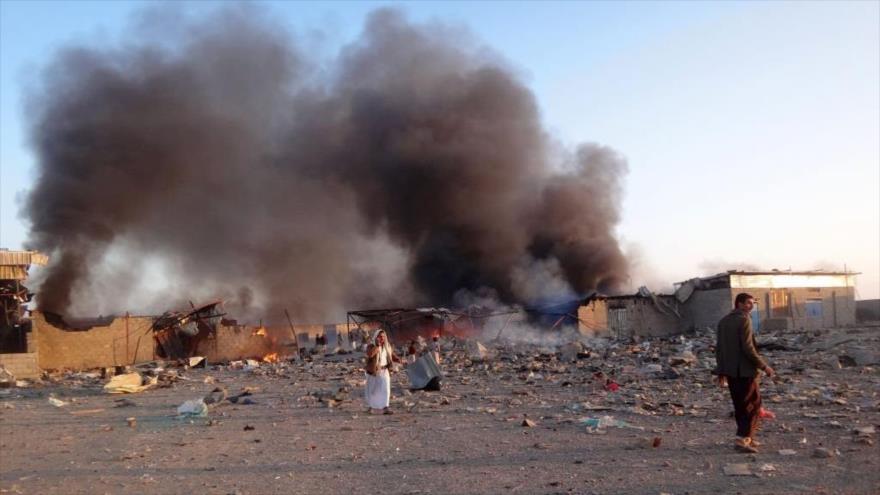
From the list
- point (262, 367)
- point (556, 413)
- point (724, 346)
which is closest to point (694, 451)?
point (724, 346)

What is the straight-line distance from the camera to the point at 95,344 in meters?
21.6

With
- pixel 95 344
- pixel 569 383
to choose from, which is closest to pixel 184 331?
pixel 95 344

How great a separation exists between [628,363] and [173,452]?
10456 mm

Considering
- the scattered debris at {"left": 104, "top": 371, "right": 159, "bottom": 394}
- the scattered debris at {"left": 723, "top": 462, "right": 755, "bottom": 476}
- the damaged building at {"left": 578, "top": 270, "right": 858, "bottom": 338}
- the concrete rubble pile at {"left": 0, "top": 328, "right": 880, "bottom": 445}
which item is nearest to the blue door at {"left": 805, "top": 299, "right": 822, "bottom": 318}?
the damaged building at {"left": 578, "top": 270, "right": 858, "bottom": 338}

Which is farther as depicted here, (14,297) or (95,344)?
(95,344)

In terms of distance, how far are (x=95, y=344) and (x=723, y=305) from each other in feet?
69.0

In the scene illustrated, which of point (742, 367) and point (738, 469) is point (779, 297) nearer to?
point (742, 367)

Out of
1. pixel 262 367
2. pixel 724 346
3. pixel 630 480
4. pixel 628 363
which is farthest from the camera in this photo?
pixel 262 367

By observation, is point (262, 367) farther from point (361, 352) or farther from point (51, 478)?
point (51, 478)

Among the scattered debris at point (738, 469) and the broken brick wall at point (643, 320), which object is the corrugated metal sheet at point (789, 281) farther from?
the scattered debris at point (738, 469)

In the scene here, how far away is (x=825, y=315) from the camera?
30578 mm

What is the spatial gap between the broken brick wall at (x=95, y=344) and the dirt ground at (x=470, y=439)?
297 inches

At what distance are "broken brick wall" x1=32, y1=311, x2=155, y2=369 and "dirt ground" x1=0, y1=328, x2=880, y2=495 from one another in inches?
297

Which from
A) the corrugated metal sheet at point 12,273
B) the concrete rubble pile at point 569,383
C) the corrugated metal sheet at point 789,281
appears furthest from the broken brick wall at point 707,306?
the corrugated metal sheet at point 12,273
